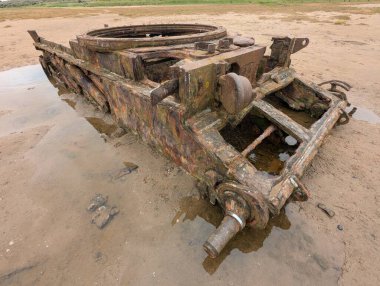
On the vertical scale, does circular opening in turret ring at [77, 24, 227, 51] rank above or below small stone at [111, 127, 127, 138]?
above

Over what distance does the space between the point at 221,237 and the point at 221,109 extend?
4.51 ft

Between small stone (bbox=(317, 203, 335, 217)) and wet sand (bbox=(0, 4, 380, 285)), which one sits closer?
wet sand (bbox=(0, 4, 380, 285))

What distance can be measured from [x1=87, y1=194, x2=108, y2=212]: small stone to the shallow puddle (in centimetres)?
8

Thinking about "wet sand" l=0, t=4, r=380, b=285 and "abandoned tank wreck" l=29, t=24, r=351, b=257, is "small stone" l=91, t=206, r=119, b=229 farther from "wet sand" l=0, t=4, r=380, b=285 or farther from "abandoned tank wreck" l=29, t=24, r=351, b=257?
"abandoned tank wreck" l=29, t=24, r=351, b=257

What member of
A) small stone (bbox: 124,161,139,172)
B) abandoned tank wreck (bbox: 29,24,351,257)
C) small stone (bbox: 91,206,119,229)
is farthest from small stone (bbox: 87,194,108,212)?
abandoned tank wreck (bbox: 29,24,351,257)

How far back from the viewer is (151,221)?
Answer: 2.80 metres

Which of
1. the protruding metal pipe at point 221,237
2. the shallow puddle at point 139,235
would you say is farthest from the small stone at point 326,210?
the protruding metal pipe at point 221,237

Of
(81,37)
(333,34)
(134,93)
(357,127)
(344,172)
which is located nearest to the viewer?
(134,93)

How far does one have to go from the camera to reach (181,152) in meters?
→ 2.89

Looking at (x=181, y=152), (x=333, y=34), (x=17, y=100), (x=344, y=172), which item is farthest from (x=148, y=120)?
(x=333, y=34)

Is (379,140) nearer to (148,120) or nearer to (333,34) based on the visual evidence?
(148,120)

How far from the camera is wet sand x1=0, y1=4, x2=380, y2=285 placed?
7.66 feet

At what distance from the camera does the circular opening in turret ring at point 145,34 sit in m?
3.55

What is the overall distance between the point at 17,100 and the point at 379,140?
759 centimetres
